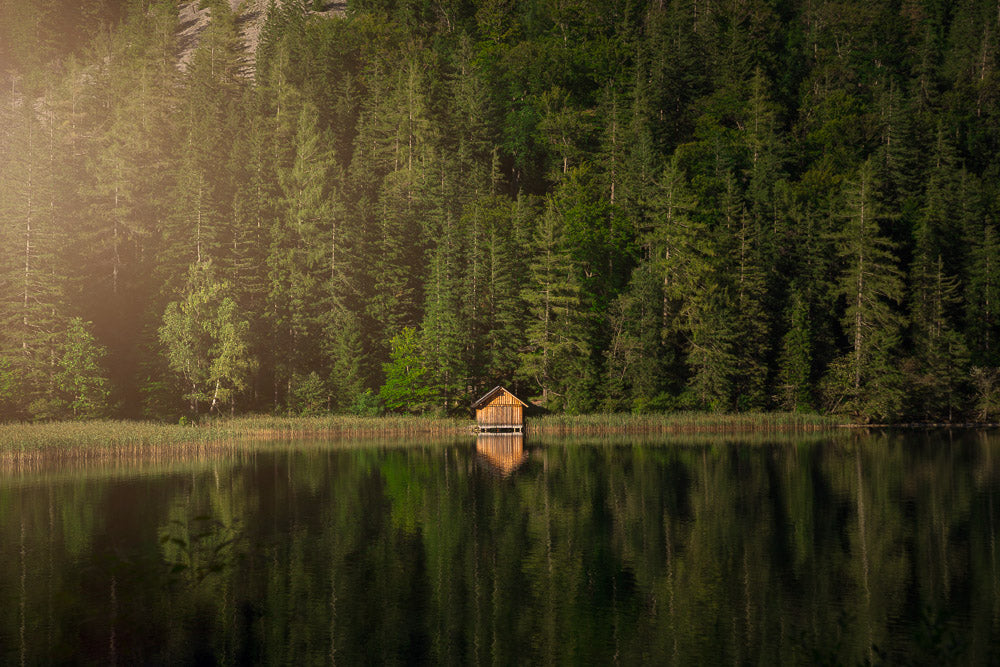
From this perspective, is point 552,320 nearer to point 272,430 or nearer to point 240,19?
point 272,430

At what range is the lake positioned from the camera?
20.9 meters

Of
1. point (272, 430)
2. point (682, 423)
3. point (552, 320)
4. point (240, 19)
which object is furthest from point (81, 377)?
point (240, 19)

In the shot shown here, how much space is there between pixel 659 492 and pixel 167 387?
47813mm

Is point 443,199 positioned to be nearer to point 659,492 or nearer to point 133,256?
point 133,256

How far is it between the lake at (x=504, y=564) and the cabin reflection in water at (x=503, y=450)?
9.28 feet

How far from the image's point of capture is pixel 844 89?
110 m

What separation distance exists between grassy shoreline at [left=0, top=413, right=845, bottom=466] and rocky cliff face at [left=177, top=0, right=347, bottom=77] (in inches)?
3773

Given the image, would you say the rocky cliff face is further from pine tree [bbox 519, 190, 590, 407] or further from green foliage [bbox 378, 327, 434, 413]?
green foliage [bbox 378, 327, 434, 413]

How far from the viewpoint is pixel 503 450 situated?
6212cm

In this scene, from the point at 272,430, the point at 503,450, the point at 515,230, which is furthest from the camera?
the point at 515,230

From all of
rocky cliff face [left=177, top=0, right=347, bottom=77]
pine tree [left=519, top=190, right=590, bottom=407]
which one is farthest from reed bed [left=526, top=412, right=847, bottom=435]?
rocky cliff face [left=177, top=0, right=347, bottom=77]

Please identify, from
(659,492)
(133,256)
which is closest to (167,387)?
(133,256)

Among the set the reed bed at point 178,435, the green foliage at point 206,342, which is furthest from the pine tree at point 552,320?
the green foliage at point 206,342

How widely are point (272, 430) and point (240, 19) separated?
128 m
